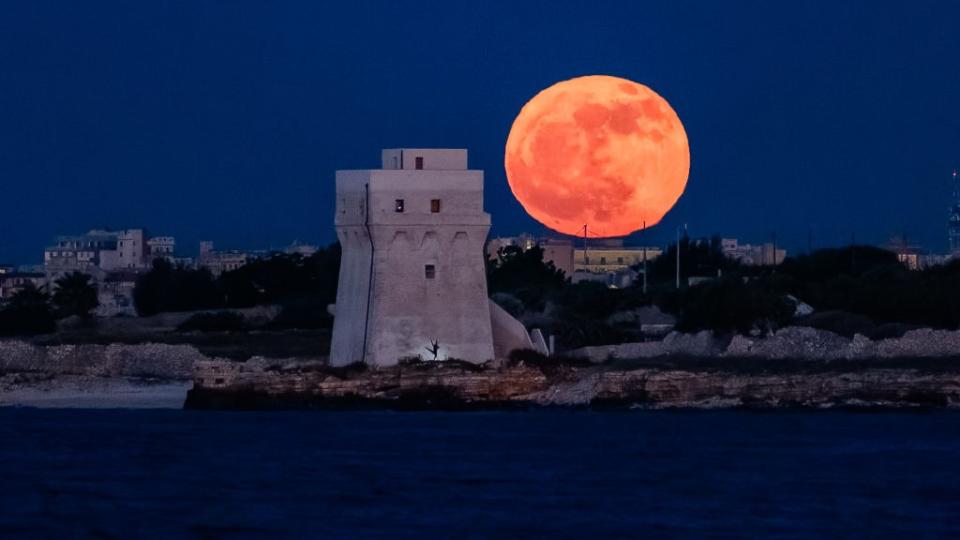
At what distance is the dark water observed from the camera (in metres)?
35.5

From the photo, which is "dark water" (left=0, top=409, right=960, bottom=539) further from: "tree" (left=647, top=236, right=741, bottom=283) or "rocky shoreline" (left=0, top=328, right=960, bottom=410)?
"tree" (left=647, top=236, right=741, bottom=283)

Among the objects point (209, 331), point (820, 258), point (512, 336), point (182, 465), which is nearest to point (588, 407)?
point (512, 336)

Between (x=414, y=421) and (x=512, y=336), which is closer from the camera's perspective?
(x=414, y=421)

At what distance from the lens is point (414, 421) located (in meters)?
48.7

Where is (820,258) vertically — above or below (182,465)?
above

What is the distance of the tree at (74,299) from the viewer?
7725cm

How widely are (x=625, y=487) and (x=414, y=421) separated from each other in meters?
9.63

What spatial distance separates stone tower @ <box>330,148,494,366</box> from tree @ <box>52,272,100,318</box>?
2788cm

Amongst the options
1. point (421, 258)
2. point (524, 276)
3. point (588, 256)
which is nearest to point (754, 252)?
point (588, 256)

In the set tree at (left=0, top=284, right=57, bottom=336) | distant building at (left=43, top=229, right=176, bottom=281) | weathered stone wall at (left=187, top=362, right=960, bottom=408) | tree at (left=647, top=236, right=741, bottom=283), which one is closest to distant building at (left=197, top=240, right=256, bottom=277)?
distant building at (left=43, top=229, right=176, bottom=281)

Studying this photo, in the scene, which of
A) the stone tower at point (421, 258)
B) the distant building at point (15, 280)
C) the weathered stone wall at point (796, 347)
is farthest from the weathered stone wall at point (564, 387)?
the distant building at point (15, 280)

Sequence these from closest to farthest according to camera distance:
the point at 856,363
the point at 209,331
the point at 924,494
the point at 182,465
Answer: the point at 924,494 < the point at 182,465 < the point at 856,363 < the point at 209,331

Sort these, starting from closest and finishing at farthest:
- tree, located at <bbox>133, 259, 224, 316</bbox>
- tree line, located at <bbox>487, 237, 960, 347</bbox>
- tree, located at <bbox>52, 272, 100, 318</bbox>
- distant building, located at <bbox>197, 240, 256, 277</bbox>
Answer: tree line, located at <bbox>487, 237, 960, 347</bbox> < tree, located at <bbox>52, 272, 100, 318</bbox> < tree, located at <bbox>133, 259, 224, 316</bbox> < distant building, located at <bbox>197, 240, 256, 277</bbox>

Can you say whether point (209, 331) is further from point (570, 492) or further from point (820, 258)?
point (570, 492)
